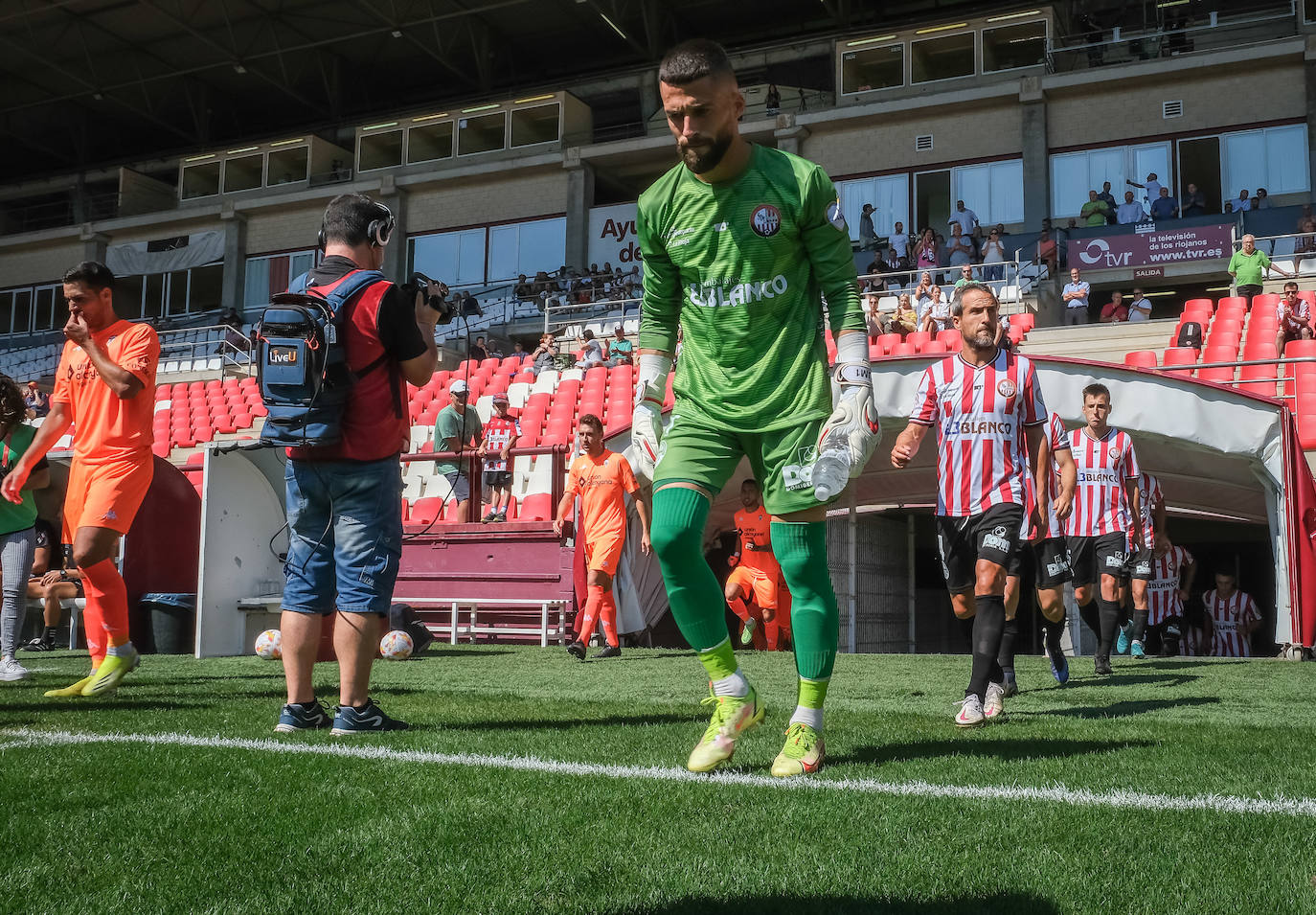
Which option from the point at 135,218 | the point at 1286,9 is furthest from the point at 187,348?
the point at 1286,9

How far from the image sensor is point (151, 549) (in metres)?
10.8

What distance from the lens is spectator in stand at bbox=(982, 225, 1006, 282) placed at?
23109 millimetres

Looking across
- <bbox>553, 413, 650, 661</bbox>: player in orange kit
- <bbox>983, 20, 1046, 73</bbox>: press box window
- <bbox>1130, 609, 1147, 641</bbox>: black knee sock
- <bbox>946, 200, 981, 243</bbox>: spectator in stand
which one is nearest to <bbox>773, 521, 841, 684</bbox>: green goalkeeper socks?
<bbox>553, 413, 650, 661</bbox>: player in orange kit

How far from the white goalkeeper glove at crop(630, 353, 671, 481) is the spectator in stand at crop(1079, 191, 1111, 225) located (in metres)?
23.3

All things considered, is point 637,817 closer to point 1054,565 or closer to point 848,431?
point 848,431

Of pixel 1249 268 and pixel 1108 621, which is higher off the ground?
pixel 1249 268

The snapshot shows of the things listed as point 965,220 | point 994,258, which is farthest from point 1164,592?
point 965,220

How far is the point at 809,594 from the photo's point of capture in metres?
3.75

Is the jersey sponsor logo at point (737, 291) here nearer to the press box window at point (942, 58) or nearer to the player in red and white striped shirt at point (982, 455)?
the player in red and white striped shirt at point (982, 455)

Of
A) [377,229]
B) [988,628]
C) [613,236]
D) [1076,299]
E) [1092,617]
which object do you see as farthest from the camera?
[613,236]

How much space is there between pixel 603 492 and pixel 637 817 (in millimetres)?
8071

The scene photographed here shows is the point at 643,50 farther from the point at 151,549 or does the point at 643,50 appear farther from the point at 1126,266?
the point at 151,549

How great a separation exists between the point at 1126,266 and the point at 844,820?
911 inches

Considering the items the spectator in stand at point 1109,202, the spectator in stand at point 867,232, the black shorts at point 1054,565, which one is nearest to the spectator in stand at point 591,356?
the spectator in stand at point 867,232
